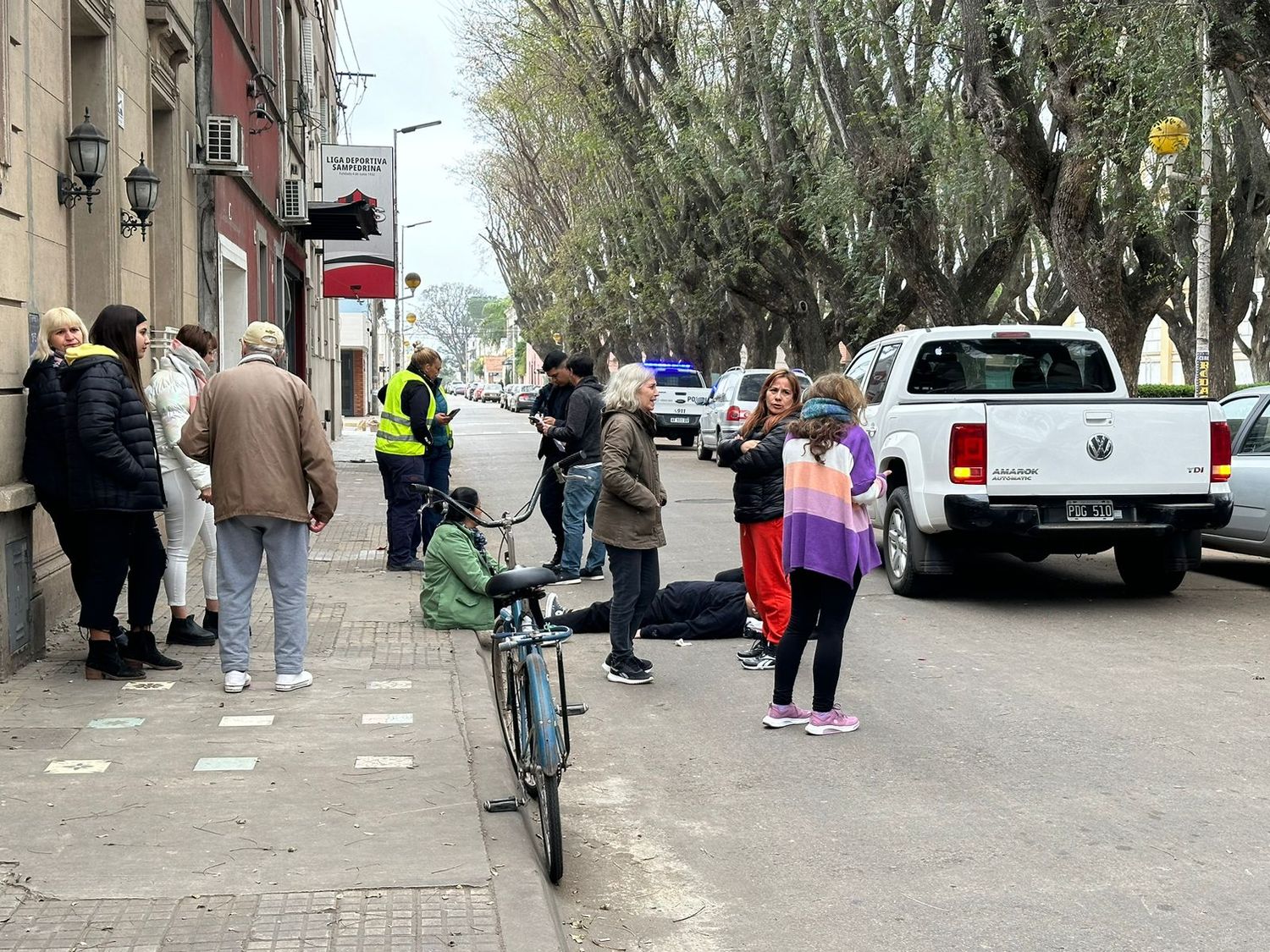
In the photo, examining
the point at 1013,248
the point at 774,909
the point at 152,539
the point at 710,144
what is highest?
the point at 710,144

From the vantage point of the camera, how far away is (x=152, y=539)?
305 inches

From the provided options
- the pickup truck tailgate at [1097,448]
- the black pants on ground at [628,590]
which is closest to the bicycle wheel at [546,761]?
the black pants on ground at [628,590]

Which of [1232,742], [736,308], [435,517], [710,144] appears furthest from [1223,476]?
[736,308]

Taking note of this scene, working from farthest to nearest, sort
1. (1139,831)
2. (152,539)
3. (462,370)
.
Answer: (462,370) → (152,539) → (1139,831)

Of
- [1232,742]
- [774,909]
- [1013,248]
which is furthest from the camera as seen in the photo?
[1013,248]

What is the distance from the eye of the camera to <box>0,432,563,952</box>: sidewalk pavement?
4082mm

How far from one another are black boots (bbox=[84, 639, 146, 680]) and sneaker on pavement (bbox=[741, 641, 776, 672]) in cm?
337

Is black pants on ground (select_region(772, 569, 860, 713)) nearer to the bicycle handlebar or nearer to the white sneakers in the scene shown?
the bicycle handlebar

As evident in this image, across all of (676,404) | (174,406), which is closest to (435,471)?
(174,406)

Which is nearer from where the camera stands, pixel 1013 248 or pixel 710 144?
pixel 1013 248

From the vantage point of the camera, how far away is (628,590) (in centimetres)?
784

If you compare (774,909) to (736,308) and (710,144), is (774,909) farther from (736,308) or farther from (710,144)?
(736,308)

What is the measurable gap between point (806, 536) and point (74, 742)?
335 centimetres

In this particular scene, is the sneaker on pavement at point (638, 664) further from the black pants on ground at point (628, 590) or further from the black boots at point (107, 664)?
the black boots at point (107, 664)
